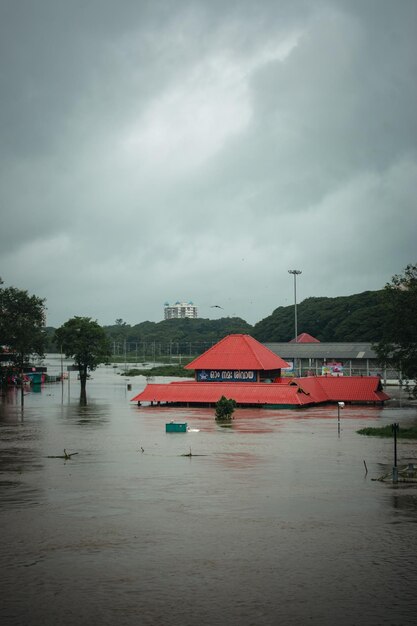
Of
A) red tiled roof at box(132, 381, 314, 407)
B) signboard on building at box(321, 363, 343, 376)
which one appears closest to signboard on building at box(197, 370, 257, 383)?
red tiled roof at box(132, 381, 314, 407)

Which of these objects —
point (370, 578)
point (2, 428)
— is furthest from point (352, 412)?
point (370, 578)

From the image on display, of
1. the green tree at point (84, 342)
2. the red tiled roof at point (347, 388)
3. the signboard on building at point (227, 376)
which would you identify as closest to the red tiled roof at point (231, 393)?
the signboard on building at point (227, 376)

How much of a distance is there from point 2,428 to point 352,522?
1719 inches

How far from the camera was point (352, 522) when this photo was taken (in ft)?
95.8

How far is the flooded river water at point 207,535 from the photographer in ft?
66.7

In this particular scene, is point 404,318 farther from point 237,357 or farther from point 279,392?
point 237,357

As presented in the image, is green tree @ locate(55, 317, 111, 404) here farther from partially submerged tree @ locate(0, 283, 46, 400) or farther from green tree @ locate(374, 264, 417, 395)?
green tree @ locate(374, 264, 417, 395)

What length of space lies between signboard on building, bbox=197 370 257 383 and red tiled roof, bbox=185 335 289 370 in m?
0.71

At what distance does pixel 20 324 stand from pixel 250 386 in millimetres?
31976

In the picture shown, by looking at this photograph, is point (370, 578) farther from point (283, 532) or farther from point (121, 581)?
point (121, 581)

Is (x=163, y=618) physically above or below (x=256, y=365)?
below

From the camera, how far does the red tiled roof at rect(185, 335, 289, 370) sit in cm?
9056

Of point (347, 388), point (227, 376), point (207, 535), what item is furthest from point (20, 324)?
point (207, 535)

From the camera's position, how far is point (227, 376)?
91.3m
